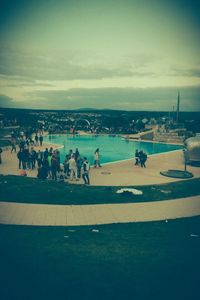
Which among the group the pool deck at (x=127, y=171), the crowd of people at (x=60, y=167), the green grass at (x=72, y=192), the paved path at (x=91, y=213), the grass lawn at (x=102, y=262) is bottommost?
the pool deck at (x=127, y=171)

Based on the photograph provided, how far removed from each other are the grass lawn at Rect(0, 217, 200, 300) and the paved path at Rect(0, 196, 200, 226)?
19.4 inches

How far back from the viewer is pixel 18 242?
8.55m

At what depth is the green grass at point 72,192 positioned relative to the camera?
12.6 metres

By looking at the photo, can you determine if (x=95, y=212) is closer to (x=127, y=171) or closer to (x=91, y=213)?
(x=91, y=213)

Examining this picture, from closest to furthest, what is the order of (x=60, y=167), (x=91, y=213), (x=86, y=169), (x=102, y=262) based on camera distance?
(x=102, y=262) → (x=91, y=213) → (x=86, y=169) → (x=60, y=167)

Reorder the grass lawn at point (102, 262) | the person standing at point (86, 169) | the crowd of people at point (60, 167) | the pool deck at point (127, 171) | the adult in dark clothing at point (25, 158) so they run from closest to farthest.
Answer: the grass lawn at point (102, 262)
the person standing at point (86, 169)
the crowd of people at point (60, 167)
the pool deck at point (127, 171)
the adult in dark clothing at point (25, 158)

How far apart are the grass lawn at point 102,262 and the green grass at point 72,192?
275 centimetres

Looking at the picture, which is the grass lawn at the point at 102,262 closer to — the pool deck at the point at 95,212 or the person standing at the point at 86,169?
the pool deck at the point at 95,212

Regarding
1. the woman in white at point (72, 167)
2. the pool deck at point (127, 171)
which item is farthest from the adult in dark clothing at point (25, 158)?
the woman in white at point (72, 167)

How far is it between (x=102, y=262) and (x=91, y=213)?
11.5 ft

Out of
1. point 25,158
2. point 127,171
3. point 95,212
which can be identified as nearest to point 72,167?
point 25,158

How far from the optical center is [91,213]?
36.3 feet

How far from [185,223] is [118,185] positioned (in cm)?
588

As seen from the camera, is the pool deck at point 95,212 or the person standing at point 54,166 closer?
the pool deck at point 95,212
